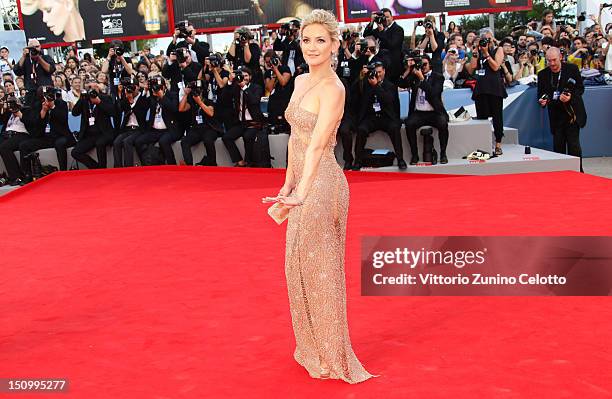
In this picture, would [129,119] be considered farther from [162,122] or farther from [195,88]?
[195,88]

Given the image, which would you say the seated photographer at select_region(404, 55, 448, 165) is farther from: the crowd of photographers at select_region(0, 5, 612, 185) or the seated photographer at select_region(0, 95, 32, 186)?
the seated photographer at select_region(0, 95, 32, 186)

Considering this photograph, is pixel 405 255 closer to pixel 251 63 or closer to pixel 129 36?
pixel 251 63

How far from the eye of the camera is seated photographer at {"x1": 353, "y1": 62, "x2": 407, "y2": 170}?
955cm

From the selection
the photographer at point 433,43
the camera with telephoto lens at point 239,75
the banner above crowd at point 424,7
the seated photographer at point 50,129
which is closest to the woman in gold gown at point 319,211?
the camera with telephoto lens at point 239,75

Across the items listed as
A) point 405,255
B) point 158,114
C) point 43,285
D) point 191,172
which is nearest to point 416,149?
point 191,172

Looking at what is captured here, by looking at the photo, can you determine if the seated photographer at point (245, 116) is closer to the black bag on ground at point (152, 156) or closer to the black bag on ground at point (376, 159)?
the black bag on ground at point (152, 156)

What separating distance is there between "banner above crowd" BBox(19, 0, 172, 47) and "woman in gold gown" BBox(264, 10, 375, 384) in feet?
43.5

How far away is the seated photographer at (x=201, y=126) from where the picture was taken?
10.2 m

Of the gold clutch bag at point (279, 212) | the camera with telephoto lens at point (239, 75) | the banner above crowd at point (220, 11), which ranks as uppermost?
the banner above crowd at point (220, 11)

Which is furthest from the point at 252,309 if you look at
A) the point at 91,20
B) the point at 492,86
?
the point at 91,20

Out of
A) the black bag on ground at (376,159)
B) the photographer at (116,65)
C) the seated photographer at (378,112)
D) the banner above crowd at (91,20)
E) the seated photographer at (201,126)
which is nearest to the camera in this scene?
the seated photographer at (378,112)

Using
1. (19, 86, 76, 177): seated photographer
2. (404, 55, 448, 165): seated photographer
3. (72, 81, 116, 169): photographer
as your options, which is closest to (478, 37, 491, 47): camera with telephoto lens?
(404, 55, 448, 165): seated photographer

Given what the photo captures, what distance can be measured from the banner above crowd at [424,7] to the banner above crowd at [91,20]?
377 cm

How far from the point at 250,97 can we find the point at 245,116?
26 centimetres
